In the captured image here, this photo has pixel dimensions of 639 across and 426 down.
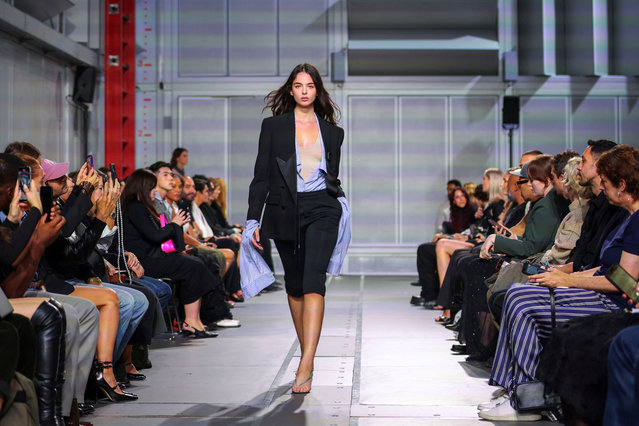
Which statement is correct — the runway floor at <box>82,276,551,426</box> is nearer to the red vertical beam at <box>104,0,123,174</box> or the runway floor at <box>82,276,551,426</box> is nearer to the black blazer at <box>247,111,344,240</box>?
the black blazer at <box>247,111,344,240</box>

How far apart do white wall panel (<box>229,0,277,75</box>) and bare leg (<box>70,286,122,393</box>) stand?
7.73m

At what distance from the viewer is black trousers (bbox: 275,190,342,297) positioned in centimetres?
377

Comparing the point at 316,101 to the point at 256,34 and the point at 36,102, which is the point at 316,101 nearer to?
the point at 36,102

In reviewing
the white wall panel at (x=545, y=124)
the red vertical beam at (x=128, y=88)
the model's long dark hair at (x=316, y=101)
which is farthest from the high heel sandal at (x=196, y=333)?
the white wall panel at (x=545, y=124)

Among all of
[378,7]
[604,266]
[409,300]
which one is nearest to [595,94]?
[378,7]

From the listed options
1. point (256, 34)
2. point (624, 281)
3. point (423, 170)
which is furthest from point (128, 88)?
point (624, 281)

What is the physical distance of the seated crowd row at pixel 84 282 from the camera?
2748 mm

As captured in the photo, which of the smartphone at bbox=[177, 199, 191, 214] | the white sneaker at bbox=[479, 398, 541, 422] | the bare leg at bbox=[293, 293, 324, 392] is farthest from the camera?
Result: the smartphone at bbox=[177, 199, 191, 214]

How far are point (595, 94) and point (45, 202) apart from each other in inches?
353

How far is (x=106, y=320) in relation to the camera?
361 centimetres

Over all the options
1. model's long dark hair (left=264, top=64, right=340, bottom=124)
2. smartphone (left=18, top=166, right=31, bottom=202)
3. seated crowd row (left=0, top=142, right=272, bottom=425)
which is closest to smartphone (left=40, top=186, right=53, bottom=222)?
seated crowd row (left=0, top=142, right=272, bottom=425)

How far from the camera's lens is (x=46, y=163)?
3.81 meters

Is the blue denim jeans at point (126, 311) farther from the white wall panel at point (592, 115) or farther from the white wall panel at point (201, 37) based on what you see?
the white wall panel at point (592, 115)

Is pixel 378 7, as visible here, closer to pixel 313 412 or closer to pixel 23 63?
pixel 23 63
